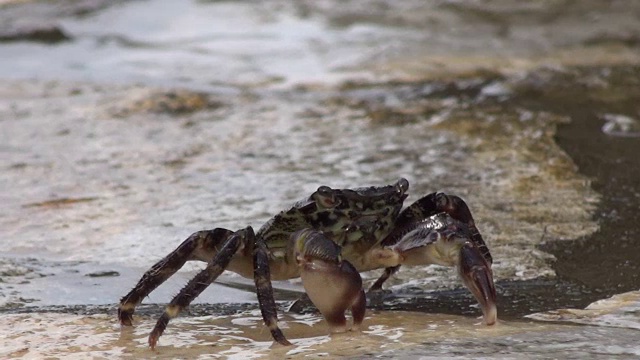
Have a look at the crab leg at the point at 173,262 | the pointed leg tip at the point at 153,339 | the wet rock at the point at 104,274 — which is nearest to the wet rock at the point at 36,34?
the wet rock at the point at 104,274

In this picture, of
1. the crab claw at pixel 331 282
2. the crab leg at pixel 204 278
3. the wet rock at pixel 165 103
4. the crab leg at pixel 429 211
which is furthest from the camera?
the wet rock at pixel 165 103

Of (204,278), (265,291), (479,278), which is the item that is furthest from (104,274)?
(479,278)

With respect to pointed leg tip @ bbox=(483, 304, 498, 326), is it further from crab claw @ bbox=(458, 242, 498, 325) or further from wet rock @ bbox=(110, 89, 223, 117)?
wet rock @ bbox=(110, 89, 223, 117)

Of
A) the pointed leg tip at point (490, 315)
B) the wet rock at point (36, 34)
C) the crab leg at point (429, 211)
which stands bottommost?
the pointed leg tip at point (490, 315)

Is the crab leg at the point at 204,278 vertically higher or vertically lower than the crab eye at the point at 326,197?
lower

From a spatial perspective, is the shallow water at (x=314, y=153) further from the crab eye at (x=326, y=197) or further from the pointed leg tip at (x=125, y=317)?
the crab eye at (x=326, y=197)

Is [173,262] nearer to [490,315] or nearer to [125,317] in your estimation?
[125,317]
